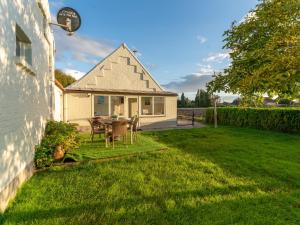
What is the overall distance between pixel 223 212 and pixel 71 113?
41.4 feet

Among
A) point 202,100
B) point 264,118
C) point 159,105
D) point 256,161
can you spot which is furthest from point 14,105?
point 202,100

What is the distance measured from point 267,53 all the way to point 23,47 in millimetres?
5960

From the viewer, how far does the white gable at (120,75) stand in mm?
14984

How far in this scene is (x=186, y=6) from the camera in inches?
547

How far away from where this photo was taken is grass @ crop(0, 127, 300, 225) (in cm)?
327

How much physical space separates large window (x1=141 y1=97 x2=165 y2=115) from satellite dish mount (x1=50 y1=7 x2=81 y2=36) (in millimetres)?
8479

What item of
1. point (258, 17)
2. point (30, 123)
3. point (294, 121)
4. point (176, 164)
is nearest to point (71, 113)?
point (30, 123)

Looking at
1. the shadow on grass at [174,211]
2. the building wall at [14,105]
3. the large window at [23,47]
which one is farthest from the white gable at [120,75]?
the shadow on grass at [174,211]

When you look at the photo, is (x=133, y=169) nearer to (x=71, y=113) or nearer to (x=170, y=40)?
(x=71, y=113)

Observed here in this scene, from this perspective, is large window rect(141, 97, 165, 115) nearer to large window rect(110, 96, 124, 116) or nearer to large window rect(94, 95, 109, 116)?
large window rect(110, 96, 124, 116)

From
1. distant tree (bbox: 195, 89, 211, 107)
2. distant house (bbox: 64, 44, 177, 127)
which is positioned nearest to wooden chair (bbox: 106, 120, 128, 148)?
distant house (bbox: 64, 44, 177, 127)

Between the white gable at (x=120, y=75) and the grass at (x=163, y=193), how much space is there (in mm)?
9862

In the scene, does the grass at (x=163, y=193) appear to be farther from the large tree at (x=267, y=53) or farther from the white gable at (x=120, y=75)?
the white gable at (x=120, y=75)

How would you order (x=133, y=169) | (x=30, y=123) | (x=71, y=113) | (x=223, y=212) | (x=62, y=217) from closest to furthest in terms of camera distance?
(x=62, y=217) → (x=223, y=212) → (x=30, y=123) → (x=133, y=169) → (x=71, y=113)
